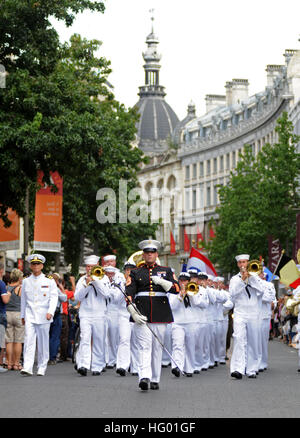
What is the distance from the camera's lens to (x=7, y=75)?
2917cm

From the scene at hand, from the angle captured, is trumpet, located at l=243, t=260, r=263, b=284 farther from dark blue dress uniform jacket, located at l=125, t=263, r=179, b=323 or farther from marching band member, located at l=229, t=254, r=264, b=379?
dark blue dress uniform jacket, located at l=125, t=263, r=179, b=323

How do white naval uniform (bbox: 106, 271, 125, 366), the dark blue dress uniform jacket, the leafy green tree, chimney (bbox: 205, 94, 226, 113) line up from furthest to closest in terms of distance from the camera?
1. chimney (bbox: 205, 94, 226, 113)
2. the leafy green tree
3. white naval uniform (bbox: 106, 271, 125, 366)
4. the dark blue dress uniform jacket

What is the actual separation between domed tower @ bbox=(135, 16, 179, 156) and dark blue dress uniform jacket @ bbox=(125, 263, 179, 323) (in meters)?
137

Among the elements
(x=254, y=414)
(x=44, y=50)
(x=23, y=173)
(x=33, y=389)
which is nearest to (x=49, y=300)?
(x=33, y=389)

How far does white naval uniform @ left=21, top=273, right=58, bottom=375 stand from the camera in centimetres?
1948

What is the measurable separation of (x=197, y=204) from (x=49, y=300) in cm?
10061

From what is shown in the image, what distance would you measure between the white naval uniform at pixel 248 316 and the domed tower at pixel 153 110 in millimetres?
133549

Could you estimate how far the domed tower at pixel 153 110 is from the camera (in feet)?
520

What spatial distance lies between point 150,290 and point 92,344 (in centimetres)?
457

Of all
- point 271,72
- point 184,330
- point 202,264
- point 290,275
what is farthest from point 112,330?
point 271,72

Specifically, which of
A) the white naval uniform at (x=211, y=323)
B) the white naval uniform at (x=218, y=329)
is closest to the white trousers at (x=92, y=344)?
the white naval uniform at (x=211, y=323)

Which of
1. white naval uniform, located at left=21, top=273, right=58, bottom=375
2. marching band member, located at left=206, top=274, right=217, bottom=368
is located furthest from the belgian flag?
white naval uniform, located at left=21, top=273, right=58, bottom=375

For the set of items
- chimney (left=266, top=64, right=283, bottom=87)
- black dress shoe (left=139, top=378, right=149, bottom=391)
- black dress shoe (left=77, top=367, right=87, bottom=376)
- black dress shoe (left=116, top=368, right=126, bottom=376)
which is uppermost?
chimney (left=266, top=64, right=283, bottom=87)

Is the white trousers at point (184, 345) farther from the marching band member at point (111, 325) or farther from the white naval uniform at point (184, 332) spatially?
the marching band member at point (111, 325)
